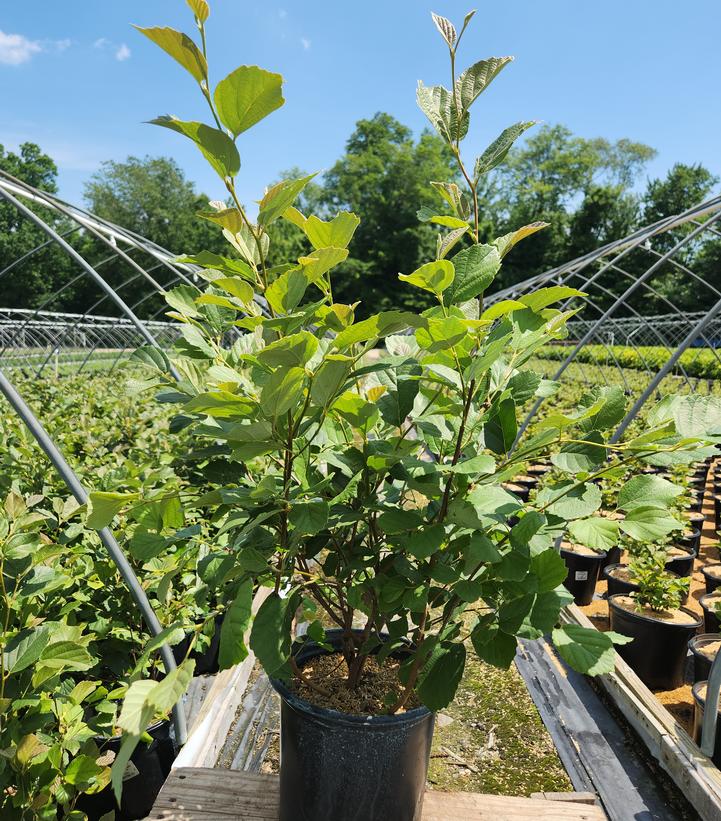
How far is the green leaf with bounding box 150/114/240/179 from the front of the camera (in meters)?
0.70

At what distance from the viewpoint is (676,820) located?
1.91m

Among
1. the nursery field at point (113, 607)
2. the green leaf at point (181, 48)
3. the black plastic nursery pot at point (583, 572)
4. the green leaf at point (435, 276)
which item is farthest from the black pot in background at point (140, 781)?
the black plastic nursery pot at point (583, 572)

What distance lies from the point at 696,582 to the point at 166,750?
12.1 ft

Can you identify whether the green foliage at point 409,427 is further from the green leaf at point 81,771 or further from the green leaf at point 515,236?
the green leaf at point 81,771

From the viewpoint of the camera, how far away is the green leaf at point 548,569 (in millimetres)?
827

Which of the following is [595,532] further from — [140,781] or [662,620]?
[662,620]

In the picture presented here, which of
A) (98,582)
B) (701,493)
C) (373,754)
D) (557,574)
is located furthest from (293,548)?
(701,493)

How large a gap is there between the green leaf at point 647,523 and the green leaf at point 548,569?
0.33ft

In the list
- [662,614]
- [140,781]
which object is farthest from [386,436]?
[662,614]

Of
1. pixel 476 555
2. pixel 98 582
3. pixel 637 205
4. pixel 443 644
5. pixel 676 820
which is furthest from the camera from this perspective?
pixel 637 205

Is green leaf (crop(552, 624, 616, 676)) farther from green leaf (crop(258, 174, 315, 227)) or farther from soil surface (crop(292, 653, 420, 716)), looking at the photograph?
green leaf (crop(258, 174, 315, 227))

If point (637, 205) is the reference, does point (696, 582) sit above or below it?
below

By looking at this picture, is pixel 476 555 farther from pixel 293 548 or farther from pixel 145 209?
pixel 145 209

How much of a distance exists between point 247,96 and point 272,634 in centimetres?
71
